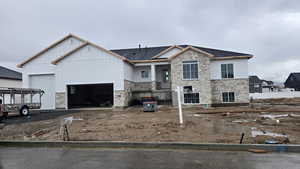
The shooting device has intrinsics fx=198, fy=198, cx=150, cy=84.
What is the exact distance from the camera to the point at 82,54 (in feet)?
71.4

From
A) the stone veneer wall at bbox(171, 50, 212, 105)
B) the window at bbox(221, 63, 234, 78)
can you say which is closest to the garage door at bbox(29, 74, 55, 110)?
the stone veneer wall at bbox(171, 50, 212, 105)

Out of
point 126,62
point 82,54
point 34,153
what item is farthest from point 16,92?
point 34,153

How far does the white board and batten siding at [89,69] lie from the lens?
21281 millimetres

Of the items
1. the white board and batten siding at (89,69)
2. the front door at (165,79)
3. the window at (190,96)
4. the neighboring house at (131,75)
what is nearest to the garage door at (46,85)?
the neighboring house at (131,75)

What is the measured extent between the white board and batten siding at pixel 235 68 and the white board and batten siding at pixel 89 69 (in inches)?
409

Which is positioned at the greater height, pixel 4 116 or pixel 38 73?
pixel 38 73

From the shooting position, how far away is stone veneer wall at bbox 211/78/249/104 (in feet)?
72.1

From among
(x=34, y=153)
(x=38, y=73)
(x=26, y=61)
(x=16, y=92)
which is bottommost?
(x=34, y=153)

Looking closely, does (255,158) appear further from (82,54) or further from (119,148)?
(82,54)

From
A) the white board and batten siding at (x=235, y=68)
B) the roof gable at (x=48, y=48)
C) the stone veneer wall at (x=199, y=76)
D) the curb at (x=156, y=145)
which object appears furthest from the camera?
the roof gable at (x=48, y=48)

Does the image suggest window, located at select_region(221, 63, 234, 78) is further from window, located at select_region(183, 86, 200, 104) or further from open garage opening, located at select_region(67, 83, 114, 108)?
open garage opening, located at select_region(67, 83, 114, 108)

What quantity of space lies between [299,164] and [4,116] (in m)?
18.8

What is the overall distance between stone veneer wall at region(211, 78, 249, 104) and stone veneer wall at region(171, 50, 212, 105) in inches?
67.7

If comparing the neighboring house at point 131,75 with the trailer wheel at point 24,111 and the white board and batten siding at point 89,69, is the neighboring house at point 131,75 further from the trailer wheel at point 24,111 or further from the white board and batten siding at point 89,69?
the trailer wheel at point 24,111
